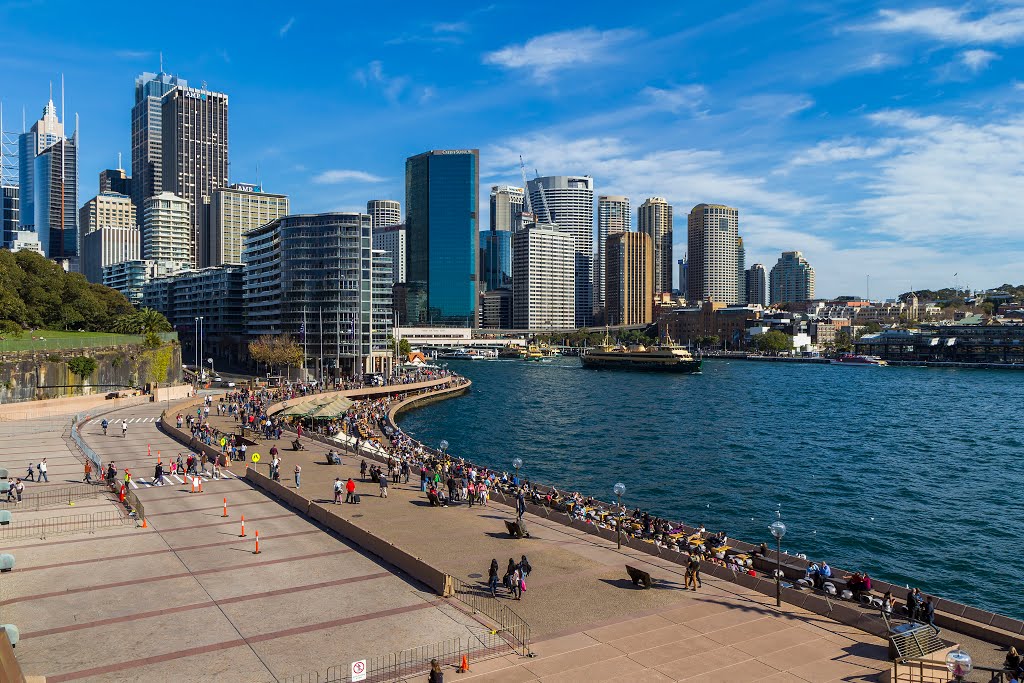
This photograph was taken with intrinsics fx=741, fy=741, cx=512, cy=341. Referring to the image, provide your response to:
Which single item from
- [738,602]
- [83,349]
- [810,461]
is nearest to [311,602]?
[738,602]

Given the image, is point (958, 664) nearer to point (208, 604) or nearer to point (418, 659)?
point (418, 659)

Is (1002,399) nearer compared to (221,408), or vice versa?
(221,408)

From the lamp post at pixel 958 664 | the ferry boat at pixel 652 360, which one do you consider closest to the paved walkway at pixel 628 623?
the lamp post at pixel 958 664

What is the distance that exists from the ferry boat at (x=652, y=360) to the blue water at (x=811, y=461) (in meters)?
45.1

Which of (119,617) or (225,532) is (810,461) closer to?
(225,532)

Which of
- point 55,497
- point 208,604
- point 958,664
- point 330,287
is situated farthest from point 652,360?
point 958,664

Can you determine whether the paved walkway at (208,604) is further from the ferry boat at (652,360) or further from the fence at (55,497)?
the ferry boat at (652,360)

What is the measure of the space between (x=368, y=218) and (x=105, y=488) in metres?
105

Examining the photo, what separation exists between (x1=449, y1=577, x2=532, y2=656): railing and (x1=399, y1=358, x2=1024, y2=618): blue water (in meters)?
21.4

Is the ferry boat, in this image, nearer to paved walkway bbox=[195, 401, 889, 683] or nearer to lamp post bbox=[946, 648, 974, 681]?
paved walkway bbox=[195, 401, 889, 683]

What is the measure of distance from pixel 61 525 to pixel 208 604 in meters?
12.5

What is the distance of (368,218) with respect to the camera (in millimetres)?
Result: 137750

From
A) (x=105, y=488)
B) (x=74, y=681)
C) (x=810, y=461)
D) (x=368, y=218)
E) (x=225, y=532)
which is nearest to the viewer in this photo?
(x=74, y=681)

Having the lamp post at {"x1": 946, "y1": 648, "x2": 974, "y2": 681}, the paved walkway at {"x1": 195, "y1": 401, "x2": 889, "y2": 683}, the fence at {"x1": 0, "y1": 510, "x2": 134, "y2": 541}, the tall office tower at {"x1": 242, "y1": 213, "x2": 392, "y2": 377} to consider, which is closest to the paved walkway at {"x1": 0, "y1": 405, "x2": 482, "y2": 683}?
the fence at {"x1": 0, "y1": 510, "x2": 134, "y2": 541}
